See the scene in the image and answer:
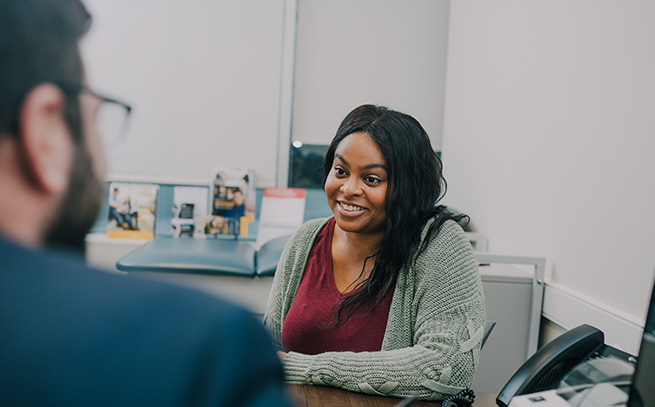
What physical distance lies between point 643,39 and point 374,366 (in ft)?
4.06

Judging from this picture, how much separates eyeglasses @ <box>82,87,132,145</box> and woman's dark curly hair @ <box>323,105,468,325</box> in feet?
3.43

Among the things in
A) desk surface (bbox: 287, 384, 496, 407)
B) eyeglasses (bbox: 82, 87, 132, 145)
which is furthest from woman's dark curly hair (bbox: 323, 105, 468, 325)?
eyeglasses (bbox: 82, 87, 132, 145)

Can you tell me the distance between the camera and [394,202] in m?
1.27

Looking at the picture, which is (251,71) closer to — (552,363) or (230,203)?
(230,203)

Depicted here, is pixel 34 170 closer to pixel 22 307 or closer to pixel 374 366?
pixel 22 307

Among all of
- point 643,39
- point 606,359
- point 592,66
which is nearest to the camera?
point 606,359

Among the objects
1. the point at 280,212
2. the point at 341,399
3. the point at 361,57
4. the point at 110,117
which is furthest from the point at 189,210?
the point at 110,117

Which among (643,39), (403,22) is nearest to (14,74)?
(643,39)

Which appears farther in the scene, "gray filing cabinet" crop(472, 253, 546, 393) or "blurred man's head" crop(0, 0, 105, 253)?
"gray filing cabinet" crop(472, 253, 546, 393)

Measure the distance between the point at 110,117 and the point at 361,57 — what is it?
3.30 meters

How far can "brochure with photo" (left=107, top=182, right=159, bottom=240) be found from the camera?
3.10 meters

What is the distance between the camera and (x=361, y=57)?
11.0 ft

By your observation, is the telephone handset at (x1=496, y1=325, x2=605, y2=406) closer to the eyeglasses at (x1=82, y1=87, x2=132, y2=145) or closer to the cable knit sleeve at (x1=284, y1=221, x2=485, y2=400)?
the cable knit sleeve at (x1=284, y1=221, x2=485, y2=400)

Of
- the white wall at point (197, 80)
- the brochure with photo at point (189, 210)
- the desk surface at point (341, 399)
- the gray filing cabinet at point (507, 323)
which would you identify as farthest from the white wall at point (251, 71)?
the desk surface at point (341, 399)
